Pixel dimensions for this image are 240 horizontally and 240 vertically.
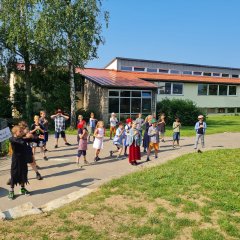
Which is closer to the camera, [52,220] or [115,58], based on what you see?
[52,220]

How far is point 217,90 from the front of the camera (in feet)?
129

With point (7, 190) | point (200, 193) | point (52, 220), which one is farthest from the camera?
point (7, 190)

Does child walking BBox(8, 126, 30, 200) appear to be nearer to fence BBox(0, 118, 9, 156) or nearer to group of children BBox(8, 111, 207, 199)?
group of children BBox(8, 111, 207, 199)

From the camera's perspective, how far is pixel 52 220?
6.21 meters

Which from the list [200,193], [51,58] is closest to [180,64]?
[51,58]

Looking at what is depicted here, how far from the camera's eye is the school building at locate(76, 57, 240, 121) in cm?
2770

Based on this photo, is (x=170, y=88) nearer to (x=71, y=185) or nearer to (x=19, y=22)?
(x=19, y=22)

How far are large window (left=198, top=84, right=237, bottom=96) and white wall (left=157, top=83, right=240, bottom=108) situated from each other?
1.51ft

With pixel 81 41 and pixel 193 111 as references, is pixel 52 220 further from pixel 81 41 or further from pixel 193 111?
pixel 193 111

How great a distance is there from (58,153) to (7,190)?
592cm

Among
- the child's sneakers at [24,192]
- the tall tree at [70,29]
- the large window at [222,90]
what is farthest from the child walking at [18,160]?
the large window at [222,90]

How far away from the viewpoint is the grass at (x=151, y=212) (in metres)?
5.74

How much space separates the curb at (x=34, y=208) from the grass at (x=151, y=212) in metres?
0.21

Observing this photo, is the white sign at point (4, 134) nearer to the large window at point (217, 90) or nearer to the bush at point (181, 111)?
the bush at point (181, 111)
